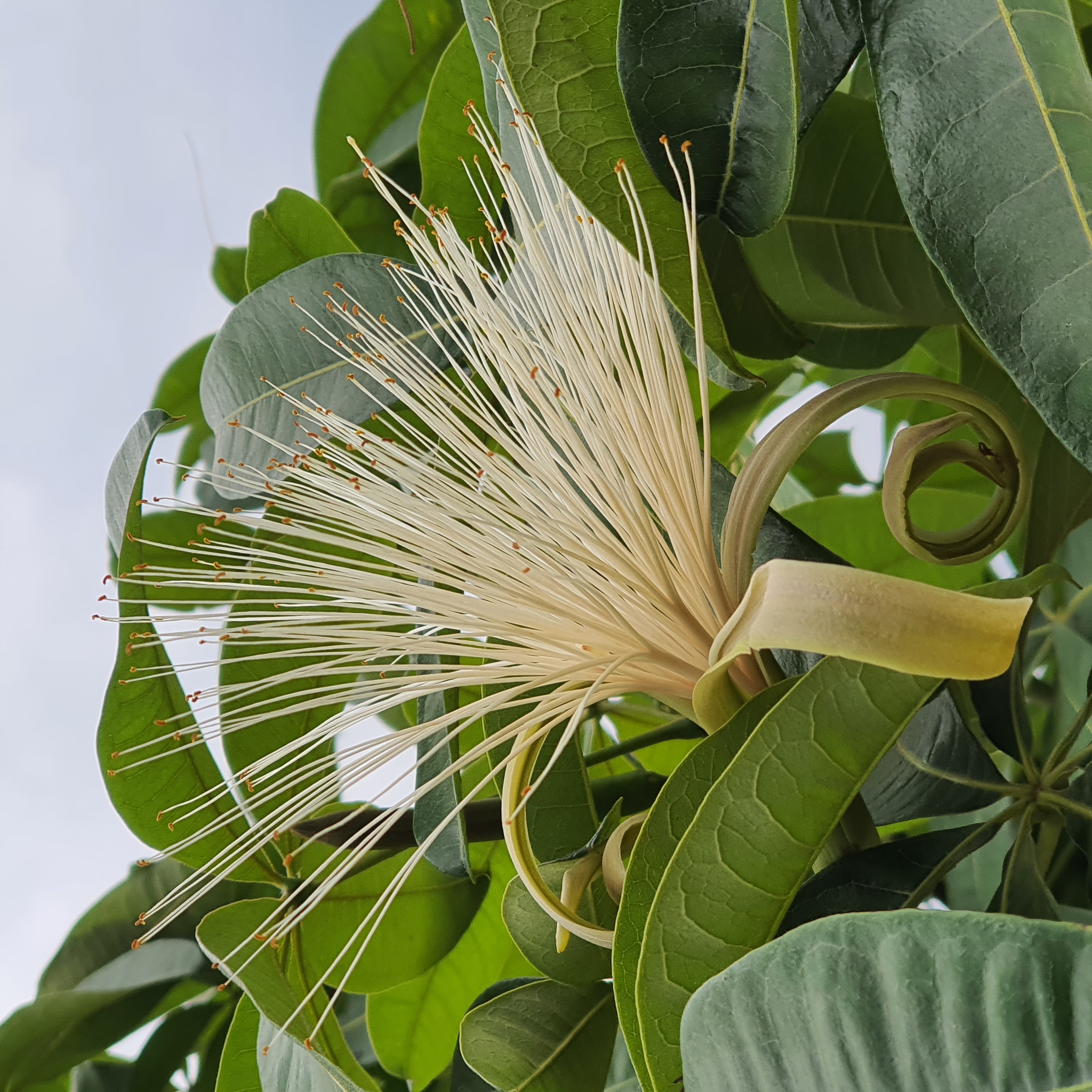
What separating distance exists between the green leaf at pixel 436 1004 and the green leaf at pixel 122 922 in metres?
0.16

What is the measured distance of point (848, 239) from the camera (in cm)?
56

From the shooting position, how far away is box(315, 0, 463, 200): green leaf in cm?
88

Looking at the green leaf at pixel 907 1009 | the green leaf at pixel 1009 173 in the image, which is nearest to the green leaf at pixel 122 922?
the green leaf at pixel 907 1009

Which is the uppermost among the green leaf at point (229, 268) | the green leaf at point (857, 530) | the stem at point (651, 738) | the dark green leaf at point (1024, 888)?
the green leaf at point (229, 268)

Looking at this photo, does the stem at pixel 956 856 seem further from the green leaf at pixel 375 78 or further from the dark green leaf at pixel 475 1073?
the green leaf at pixel 375 78

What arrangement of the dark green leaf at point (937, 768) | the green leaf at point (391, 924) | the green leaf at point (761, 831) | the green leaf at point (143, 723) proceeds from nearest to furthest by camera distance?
the green leaf at point (761, 831)
the dark green leaf at point (937, 768)
the green leaf at point (143, 723)
the green leaf at point (391, 924)

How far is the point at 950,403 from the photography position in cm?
46

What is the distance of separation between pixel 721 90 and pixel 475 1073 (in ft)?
1.71

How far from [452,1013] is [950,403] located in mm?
598

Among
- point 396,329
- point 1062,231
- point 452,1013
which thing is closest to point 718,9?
point 1062,231

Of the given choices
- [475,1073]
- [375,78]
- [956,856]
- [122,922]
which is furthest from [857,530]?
[122,922]

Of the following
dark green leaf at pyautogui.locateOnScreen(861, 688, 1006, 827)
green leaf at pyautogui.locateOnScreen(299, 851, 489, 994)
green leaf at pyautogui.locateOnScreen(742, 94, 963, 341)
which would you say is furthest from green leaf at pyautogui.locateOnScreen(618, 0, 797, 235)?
green leaf at pyautogui.locateOnScreen(299, 851, 489, 994)

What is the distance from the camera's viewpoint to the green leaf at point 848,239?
1.78ft

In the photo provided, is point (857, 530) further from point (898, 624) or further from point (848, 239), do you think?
point (898, 624)
